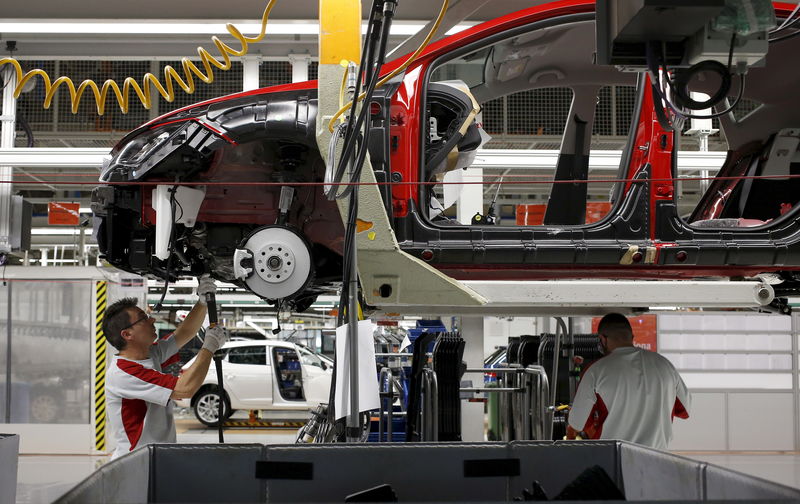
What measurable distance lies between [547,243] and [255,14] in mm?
2918

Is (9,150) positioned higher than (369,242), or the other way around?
(9,150)

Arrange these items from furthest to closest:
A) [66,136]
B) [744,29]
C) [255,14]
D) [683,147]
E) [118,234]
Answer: [683,147]
[66,136]
[255,14]
[118,234]
[744,29]

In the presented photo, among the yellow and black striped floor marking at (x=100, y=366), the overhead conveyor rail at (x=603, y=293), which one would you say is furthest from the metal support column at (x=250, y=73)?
the yellow and black striped floor marking at (x=100, y=366)

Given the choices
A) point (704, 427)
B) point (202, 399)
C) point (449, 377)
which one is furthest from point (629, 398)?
point (202, 399)

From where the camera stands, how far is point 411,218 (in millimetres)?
3480

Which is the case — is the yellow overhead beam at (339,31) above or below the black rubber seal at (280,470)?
above

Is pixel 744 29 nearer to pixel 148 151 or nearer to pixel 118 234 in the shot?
pixel 148 151

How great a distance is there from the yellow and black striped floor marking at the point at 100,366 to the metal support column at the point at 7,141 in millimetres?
3402

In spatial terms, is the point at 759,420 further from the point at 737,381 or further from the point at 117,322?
the point at 117,322

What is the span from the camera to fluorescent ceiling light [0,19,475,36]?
542cm

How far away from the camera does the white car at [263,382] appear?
1283cm

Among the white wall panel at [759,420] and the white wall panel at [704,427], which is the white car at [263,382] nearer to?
the white wall panel at [704,427]

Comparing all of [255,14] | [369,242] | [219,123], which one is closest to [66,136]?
[255,14]

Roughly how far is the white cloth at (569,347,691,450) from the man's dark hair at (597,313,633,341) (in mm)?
121
